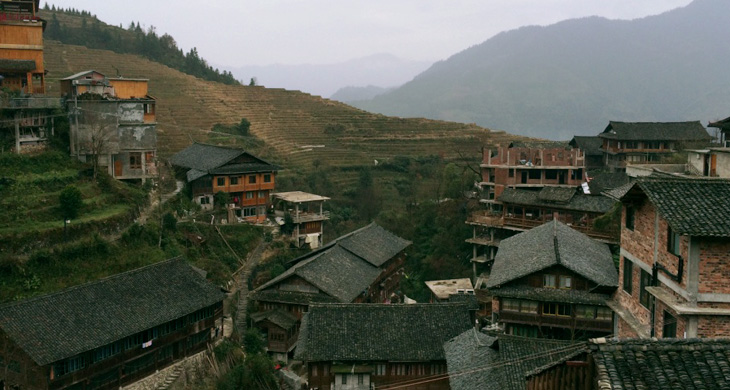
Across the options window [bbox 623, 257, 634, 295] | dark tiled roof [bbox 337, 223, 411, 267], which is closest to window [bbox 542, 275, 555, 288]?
window [bbox 623, 257, 634, 295]

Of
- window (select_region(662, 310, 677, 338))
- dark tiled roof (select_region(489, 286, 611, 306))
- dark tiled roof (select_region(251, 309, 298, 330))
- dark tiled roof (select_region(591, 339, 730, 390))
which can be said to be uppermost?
dark tiled roof (select_region(591, 339, 730, 390))

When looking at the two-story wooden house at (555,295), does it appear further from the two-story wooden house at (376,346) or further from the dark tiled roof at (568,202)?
the dark tiled roof at (568,202)

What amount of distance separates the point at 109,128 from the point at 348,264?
525 inches

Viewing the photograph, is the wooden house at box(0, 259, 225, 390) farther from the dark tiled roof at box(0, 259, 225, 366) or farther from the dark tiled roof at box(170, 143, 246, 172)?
the dark tiled roof at box(170, 143, 246, 172)

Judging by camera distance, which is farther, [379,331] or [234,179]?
[234,179]

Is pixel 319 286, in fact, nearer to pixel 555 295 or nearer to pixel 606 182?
pixel 555 295

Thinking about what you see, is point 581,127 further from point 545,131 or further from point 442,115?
point 442,115

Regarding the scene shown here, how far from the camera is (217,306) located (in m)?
24.9

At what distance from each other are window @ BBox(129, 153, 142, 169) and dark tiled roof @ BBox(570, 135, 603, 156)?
31.2m

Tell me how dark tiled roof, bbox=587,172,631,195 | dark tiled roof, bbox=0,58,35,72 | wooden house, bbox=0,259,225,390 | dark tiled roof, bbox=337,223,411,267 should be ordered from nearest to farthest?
wooden house, bbox=0,259,225,390
dark tiled roof, bbox=0,58,35,72
dark tiled roof, bbox=337,223,411,267
dark tiled roof, bbox=587,172,631,195

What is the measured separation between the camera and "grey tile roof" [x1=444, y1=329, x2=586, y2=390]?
15675 millimetres

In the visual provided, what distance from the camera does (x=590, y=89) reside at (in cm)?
15725

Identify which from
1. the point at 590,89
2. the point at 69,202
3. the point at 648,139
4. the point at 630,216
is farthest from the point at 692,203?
the point at 590,89

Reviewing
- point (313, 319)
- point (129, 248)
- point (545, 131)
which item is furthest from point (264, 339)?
point (545, 131)
